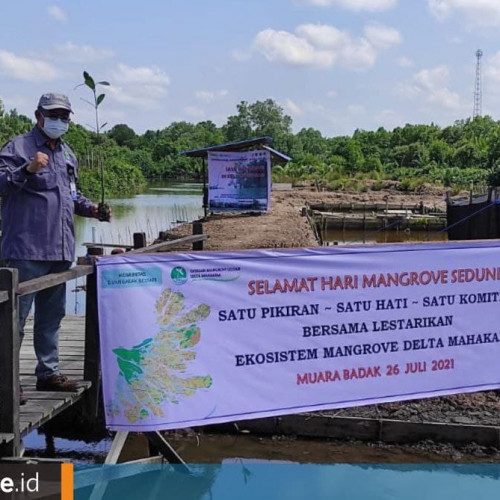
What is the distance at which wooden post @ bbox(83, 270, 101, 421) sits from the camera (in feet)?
15.2

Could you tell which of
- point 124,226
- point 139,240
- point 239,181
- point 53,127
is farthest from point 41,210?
point 124,226

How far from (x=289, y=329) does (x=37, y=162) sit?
6.25 ft

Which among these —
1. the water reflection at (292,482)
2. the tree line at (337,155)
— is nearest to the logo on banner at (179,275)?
the water reflection at (292,482)

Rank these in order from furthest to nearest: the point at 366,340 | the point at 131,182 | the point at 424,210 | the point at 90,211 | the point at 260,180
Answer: the point at 131,182 < the point at 424,210 < the point at 260,180 < the point at 90,211 < the point at 366,340

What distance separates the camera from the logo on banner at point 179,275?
415 centimetres

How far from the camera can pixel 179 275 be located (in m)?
4.16

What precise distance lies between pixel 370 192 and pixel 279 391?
133 ft

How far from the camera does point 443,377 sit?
461 cm

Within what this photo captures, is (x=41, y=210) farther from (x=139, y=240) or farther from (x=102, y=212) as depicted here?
(x=139, y=240)

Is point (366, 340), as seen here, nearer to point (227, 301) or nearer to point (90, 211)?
point (227, 301)

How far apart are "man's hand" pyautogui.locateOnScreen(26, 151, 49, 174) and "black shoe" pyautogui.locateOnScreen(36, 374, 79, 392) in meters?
1.51

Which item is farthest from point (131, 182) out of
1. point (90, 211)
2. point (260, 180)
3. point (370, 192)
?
point (90, 211)

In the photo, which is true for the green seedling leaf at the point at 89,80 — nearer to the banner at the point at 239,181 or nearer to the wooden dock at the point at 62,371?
the wooden dock at the point at 62,371

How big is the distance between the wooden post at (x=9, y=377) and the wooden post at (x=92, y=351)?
83cm
